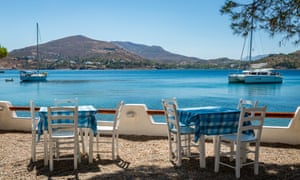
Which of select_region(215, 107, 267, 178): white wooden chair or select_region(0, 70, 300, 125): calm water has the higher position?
select_region(215, 107, 267, 178): white wooden chair

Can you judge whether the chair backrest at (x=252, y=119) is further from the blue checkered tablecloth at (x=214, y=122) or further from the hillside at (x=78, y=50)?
the hillside at (x=78, y=50)

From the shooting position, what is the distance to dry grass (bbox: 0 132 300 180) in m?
3.89

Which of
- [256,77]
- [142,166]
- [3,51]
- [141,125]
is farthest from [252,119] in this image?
[256,77]

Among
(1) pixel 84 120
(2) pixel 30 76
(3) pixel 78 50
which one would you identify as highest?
(3) pixel 78 50

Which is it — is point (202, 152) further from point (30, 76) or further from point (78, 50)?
point (78, 50)

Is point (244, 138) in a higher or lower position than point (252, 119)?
lower

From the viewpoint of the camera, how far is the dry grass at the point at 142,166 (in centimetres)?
389

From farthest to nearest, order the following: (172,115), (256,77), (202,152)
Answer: (256,77) → (172,115) → (202,152)

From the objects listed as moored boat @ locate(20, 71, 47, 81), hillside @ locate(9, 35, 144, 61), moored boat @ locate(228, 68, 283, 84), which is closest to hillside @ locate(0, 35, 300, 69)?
hillside @ locate(9, 35, 144, 61)

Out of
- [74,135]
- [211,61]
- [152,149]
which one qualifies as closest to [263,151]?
[152,149]

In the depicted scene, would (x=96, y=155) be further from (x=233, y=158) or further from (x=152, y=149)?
(x=233, y=158)

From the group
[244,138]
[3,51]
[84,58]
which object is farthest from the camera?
[84,58]

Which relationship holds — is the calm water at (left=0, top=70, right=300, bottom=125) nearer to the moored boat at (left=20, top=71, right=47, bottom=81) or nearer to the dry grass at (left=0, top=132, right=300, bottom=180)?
the moored boat at (left=20, top=71, right=47, bottom=81)

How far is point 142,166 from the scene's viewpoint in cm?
430
